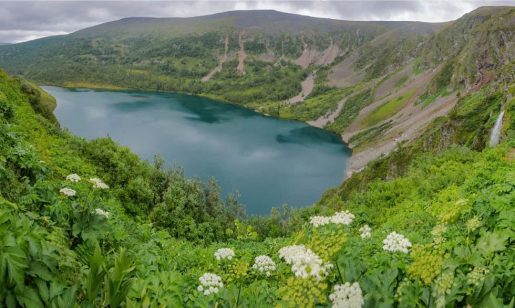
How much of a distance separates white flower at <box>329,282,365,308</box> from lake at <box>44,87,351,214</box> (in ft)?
229

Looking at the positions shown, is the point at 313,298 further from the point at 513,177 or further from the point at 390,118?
the point at 390,118

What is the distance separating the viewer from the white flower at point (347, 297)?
552 centimetres

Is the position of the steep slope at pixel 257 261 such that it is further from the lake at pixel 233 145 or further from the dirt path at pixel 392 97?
the dirt path at pixel 392 97

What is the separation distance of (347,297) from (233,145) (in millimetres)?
117305

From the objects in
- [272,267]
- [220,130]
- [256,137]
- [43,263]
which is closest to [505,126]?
[272,267]

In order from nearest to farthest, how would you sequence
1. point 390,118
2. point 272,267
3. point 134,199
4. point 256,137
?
point 272,267 → point 134,199 → point 256,137 → point 390,118

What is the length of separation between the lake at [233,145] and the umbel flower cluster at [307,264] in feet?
227

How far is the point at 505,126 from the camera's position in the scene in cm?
3098

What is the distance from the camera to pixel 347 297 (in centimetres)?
583

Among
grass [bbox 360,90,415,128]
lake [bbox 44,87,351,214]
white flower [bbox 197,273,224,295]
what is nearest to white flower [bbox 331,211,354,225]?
white flower [bbox 197,273,224,295]

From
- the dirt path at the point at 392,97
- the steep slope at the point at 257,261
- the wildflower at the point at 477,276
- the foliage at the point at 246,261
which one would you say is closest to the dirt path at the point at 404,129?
the dirt path at the point at 392,97

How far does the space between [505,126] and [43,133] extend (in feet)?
124

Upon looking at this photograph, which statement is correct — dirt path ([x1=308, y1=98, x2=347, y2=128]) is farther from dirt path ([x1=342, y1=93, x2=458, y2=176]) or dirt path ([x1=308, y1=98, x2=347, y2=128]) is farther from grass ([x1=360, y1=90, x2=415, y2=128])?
dirt path ([x1=342, y1=93, x2=458, y2=176])

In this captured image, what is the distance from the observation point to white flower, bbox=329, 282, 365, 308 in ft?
18.1
